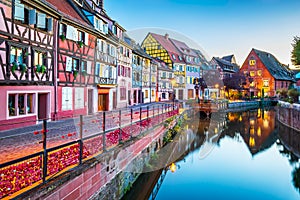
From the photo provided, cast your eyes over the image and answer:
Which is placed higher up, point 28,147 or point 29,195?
point 28,147

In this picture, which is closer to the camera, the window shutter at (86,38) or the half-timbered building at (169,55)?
the window shutter at (86,38)

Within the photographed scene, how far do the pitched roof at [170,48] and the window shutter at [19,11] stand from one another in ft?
102

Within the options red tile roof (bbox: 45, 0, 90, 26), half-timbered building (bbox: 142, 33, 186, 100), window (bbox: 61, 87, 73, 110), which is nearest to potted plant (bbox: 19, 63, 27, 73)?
window (bbox: 61, 87, 73, 110)

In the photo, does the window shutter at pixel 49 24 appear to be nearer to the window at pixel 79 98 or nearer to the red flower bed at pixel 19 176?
the window at pixel 79 98

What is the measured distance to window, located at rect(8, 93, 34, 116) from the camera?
11323 mm

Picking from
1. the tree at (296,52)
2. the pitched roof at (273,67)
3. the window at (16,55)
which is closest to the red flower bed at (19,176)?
the window at (16,55)

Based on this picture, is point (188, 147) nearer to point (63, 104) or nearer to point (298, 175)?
point (298, 175)

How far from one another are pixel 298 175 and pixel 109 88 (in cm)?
1463

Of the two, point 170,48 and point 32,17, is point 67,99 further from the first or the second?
point 170,48

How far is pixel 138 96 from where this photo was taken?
3098 centimetres

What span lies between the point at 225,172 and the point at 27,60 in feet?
36.1

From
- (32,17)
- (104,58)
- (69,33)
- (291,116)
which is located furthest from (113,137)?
(291,116)

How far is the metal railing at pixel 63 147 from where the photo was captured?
440 centimetres

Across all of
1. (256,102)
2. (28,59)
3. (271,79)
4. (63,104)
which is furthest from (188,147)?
(271,79)
